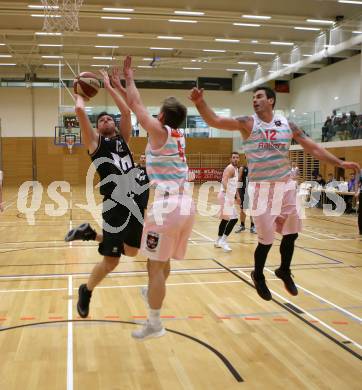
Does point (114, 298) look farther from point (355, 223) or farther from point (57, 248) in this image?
point (355, 223)

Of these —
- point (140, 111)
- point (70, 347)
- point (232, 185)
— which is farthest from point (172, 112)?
point (232, 185)

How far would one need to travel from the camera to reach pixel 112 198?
4.95m

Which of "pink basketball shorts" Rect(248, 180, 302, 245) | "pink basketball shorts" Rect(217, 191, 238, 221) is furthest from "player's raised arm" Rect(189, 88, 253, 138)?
"pink basketball shorts" Rect(217, 191, 238, 221)

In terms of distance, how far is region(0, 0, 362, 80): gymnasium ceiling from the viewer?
67.6ft

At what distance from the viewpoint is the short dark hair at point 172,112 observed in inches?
159

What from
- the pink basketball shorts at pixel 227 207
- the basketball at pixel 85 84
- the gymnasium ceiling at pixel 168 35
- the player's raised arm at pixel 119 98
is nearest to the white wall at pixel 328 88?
the gymnasium ceiling at pixel 168 35

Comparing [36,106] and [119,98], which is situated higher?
[36,106]

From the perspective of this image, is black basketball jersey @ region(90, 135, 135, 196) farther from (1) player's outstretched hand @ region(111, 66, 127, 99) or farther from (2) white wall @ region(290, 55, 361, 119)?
(2) white wall @ region(290, 55, 361, 119)

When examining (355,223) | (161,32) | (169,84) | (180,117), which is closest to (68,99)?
(169,84)

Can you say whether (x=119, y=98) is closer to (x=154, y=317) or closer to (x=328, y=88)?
(x=154, y=317)

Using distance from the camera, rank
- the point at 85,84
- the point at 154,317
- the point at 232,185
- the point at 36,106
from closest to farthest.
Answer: the point at 154,317 → the point at 85,84 → the point at 232,185 → the point at 36,106

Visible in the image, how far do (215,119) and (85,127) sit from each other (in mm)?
1251

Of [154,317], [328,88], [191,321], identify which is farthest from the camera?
[328,88]

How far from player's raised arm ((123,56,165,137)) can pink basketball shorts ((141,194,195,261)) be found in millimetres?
558
